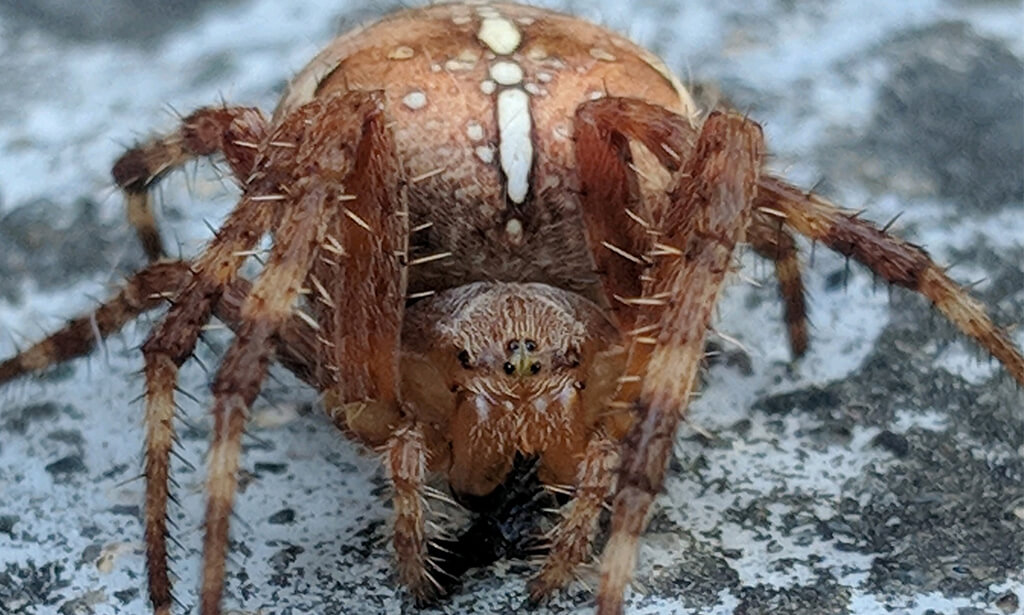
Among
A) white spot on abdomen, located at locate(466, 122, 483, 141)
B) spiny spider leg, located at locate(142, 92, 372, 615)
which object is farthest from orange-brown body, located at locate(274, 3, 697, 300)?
spiny spider leg, located at locate(142, 92, 372, 615)

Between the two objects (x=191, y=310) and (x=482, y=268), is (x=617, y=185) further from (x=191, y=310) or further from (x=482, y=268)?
(x=191, y=310)

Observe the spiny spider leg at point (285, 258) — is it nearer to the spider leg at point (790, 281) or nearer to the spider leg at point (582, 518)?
the spider leg at point (582, 518)

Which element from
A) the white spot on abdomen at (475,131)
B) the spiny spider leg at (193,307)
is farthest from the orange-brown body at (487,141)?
the spiny spider leg at (193,307)

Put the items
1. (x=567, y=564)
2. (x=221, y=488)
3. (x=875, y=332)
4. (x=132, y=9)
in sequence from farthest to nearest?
1. (x=132, y=9)
2. (x=875, y=332)
3. (x=567, y=564)
4. (x=221, y=488)

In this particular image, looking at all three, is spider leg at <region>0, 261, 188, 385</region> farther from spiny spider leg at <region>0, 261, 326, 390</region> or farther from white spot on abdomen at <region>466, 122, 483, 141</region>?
white spot on abdomen at <region>466, 122, 483, 141</region>

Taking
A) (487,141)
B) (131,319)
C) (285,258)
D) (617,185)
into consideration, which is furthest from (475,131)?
(131,319)

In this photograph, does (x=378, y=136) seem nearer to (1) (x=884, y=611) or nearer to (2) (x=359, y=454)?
(2) (x=359, y=454)

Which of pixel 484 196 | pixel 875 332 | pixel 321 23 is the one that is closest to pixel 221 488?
pixel 484 196
